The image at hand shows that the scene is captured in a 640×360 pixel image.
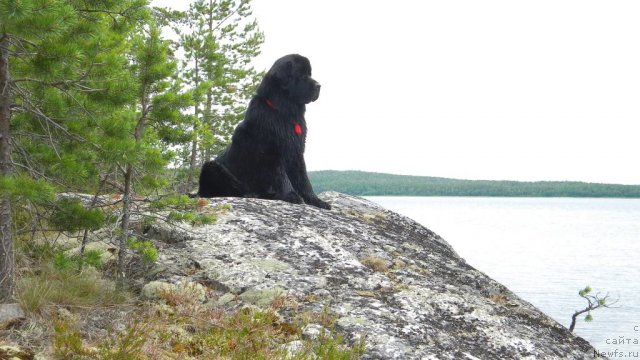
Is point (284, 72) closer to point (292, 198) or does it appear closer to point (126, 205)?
point (292, 198)

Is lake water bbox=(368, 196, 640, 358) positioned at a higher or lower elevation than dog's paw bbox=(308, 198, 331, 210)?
lower

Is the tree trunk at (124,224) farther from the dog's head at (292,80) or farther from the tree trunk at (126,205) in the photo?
the dog's head at (292,80)

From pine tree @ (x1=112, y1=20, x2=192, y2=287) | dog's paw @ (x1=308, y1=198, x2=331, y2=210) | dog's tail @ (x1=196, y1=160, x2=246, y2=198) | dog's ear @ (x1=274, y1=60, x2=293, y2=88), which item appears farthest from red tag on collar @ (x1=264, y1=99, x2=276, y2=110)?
pine tree @ (x1=112, y1=20, x2=192, y2=287)

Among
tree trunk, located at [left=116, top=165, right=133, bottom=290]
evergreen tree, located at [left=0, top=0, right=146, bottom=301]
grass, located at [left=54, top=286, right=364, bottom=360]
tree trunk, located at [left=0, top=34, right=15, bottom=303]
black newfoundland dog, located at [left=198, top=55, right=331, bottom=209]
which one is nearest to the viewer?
grass, located at [left=54, top=286, right=364, bottom=360]

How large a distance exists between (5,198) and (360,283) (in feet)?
9.65

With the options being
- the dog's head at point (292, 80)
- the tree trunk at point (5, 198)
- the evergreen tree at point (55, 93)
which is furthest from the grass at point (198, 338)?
the dog's head at point (292, 80)

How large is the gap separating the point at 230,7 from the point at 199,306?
26.9 meters

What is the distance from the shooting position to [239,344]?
421cm

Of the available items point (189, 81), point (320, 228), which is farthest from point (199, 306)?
point (189, 81)

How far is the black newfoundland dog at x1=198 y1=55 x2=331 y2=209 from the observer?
807cm

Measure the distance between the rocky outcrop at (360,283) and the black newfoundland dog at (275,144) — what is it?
2.95 ft

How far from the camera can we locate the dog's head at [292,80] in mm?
8094

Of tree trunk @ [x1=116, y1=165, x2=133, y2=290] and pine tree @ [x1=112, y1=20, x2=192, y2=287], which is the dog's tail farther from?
tree trunk @ [x1=116, y1=165, x2=133, y2=290]

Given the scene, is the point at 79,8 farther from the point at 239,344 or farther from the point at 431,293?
the point at 431,293
